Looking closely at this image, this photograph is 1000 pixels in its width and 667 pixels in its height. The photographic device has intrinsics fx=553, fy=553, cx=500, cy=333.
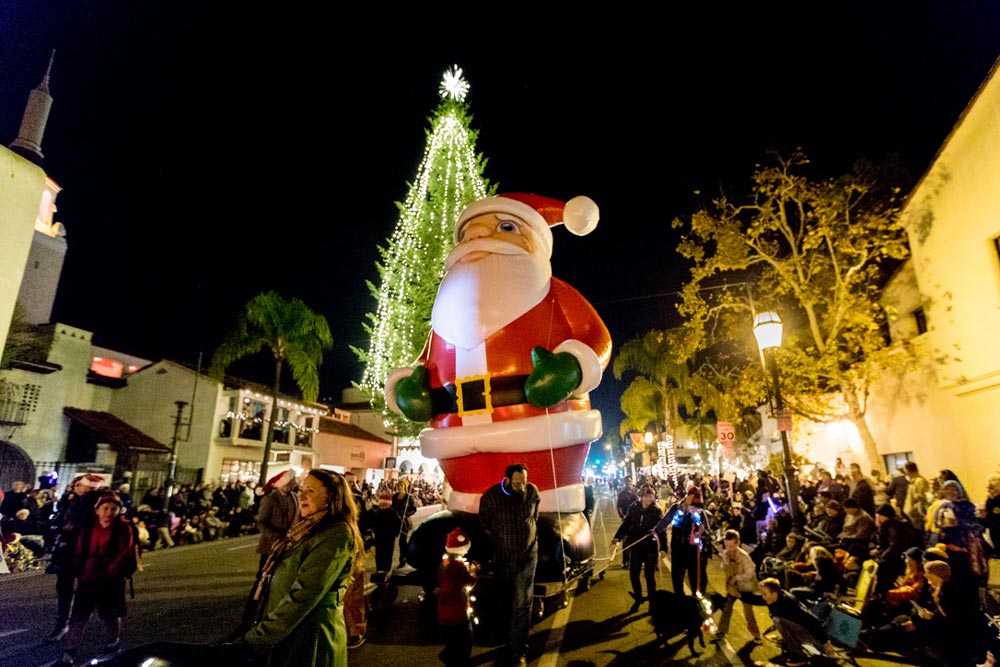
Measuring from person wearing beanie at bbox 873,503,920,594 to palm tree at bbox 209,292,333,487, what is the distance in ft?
56.9

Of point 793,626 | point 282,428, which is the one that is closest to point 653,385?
point 282,428

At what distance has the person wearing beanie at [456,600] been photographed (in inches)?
188

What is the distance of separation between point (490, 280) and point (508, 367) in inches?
36.7

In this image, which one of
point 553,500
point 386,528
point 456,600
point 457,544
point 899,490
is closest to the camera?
point 456,600

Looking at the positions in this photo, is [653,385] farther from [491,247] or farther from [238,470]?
[491,247]

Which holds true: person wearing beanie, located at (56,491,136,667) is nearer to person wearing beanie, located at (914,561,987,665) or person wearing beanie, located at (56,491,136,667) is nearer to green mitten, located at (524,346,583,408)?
green mitten, located at (524,346,583,408)

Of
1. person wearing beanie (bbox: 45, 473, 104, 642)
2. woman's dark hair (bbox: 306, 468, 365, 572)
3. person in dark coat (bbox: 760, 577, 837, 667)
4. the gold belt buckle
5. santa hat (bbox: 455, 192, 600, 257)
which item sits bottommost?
person in dark coat (bbox: 760, 577, 837, 667)

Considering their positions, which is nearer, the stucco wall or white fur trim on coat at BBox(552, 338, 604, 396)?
white fur trim on coat at BBox(552, 338, 604, 396)

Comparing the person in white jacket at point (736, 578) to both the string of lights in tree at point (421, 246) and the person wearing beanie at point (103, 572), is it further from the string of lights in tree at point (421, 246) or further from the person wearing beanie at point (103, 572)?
the string of lights in tree at point (421, 246)

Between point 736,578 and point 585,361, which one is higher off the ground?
point 585,361

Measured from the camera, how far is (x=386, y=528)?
8750 mm

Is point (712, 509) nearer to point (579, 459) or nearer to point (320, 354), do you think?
point (579, 459)

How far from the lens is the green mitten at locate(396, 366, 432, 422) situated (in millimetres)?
5980

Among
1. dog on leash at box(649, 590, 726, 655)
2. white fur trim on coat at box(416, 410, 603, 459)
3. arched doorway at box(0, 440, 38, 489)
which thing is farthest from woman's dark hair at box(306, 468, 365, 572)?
arched doorway at box(0, 440, 38, 489)
